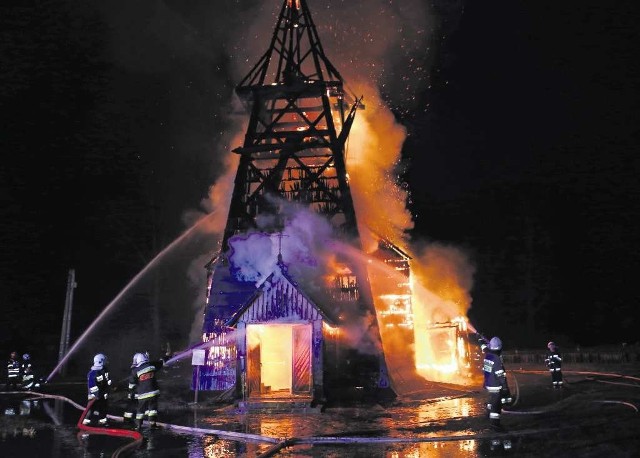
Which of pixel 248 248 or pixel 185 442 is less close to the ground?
pixel 248 248

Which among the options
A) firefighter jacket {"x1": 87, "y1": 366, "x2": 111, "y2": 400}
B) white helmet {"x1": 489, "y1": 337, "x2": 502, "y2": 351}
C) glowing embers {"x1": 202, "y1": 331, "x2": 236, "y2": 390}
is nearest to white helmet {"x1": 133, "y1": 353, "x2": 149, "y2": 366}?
firefighter jacket {"x1": 87, "y1": 366, "x2": 111, "y2": 400}

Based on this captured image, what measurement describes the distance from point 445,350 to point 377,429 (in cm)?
1679

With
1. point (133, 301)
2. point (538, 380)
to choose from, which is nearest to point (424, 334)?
point (538, 380)

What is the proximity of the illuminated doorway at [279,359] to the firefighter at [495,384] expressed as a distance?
5906 mm

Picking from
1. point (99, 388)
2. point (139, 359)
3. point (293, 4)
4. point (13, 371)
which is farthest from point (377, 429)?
point (13, 371)

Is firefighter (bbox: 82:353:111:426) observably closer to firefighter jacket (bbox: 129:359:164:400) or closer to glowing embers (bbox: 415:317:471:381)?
firefighter jacket (bbox: 129:359:164:400)

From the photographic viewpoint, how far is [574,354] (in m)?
33.9

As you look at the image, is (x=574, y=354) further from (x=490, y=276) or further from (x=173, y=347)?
(x=173, y=347)

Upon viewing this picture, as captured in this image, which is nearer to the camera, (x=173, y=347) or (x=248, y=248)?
(x=248, y=248)

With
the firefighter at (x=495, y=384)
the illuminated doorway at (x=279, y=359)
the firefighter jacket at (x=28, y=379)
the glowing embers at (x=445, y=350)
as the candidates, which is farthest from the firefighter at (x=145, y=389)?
the glowing embers at (x=445, y=350)

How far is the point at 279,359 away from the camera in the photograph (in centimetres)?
1920

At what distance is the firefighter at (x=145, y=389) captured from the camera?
516 inches

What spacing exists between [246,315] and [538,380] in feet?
45.9

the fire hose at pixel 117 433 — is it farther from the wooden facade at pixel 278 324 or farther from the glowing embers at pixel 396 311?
the glowing embers at pixel 396 311
